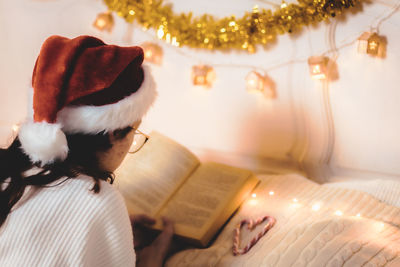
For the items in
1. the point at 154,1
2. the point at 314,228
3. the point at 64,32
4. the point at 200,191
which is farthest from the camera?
the point at 64,32

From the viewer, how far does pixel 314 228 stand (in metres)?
0.86

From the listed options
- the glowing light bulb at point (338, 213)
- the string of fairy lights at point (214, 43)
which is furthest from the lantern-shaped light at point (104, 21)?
the glowing light bulb at point (338, 213)

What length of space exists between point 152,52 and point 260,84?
0.44m

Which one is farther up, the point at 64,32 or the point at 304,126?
the point at 64,32

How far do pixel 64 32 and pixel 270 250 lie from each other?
49.2 inches

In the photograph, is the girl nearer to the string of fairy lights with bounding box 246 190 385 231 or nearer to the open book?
the open book

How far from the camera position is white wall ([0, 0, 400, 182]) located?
3.84ft

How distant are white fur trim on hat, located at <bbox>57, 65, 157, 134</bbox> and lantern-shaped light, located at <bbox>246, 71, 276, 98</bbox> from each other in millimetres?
571

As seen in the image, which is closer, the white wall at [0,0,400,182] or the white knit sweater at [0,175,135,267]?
the white knit sweater at [0,175,135,267]

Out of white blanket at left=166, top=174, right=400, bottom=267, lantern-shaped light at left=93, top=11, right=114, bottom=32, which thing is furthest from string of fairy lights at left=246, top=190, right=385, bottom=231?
lantern-shaped light at left=93, top=11, right=114, bottom=32

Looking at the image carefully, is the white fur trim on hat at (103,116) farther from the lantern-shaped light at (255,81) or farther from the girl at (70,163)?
the lantern-shaped light at (255,81)

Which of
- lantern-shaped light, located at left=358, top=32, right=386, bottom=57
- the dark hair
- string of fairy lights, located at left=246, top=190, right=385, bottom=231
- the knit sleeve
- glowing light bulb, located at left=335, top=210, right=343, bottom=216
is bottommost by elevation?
string of fairy lights, located at left=246, top=190, right=385, bottom=231

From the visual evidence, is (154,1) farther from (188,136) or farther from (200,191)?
(200,191)

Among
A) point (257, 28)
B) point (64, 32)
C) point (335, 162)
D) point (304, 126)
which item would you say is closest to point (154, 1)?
point (257, 28)
